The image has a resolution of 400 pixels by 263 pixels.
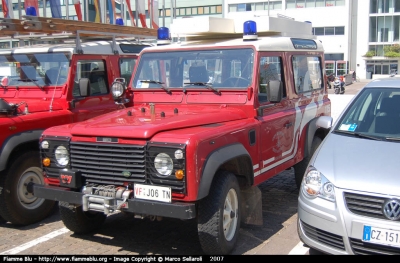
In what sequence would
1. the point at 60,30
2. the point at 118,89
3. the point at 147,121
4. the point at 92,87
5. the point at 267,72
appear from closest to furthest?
the point at 147,121 → the point at 267,72 → the point at 118,89 → the point at 60,30 → the point at 92,87

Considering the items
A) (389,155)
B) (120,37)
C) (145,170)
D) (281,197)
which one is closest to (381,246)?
(389,155)

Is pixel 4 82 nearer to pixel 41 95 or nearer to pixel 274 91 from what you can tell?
pixel 41 95

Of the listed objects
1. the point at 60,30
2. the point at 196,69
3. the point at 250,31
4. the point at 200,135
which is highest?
the point at 60,30

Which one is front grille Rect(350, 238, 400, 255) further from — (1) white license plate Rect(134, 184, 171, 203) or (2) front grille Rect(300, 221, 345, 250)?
(1) white license plate Rect(134, 184, 171, 203)

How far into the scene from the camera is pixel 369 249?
375 cm

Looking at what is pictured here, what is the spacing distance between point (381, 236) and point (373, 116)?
1799 mm

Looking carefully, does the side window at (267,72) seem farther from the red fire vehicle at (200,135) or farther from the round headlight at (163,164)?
the round headlight at (163,164)

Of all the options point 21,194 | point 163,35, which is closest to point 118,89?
point 163,35

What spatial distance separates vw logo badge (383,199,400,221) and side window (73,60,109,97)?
4.36 metres

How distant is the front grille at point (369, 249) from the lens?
12.0 feet

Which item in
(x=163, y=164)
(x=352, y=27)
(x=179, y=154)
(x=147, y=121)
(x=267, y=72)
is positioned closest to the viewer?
(x=179, y=154)

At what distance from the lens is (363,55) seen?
172 ft

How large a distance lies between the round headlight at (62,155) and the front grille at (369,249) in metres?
A: 2.80

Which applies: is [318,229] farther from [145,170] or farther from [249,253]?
[145,170]
